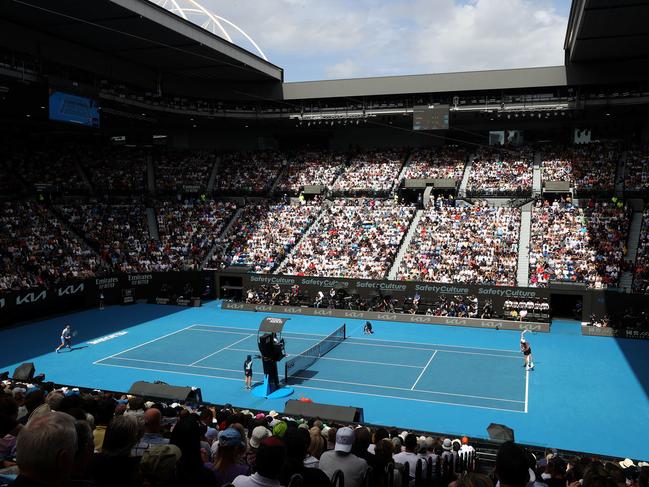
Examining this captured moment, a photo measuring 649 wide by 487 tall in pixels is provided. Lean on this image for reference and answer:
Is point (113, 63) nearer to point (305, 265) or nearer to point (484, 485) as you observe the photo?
point (305, 265)

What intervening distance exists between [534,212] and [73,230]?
35.9m

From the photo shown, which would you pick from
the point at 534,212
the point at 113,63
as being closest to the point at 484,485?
the point at 534,212

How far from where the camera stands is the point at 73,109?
1464 inches

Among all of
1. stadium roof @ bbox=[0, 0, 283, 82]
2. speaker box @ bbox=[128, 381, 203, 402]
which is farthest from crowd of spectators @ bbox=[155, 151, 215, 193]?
speaker box @ bbox=[128, 381, 203, 402]

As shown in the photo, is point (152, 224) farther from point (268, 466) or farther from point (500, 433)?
point (268, 466)

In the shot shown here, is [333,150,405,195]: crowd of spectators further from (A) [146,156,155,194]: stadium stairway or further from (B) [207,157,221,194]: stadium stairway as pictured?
(A) [146,156,155,194]: stadium stairway

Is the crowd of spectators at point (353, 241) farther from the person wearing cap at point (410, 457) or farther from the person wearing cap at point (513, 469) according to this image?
the person wearing cap at point (513, 469)

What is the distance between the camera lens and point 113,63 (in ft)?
141

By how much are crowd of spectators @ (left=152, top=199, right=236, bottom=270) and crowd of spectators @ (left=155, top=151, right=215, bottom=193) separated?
2.20m

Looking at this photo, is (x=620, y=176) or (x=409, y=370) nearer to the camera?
(x=409, y=370)

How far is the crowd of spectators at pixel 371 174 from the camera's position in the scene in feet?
167

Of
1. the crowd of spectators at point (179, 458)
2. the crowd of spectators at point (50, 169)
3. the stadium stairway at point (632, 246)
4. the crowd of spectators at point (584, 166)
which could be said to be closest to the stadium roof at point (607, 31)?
the crowd of spectators at point (584, 166)

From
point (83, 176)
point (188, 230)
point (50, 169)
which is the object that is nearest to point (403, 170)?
point (188, 230)

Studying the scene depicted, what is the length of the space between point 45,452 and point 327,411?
14.0 m
